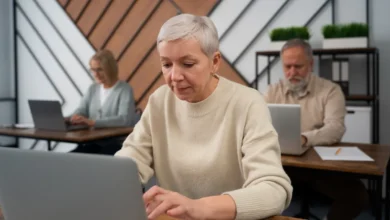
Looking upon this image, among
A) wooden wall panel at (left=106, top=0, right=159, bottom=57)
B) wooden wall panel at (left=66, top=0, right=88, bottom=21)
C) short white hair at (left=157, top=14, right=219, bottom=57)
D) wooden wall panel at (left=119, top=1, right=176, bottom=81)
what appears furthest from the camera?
wooden wall panel at (left=66, top=0, right=88, bottom=21)

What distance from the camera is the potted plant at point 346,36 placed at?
304cm

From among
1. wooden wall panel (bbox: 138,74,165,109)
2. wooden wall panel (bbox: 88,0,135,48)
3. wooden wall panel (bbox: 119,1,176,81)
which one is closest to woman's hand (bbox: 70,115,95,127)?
wooden wall panel (bbox: 138,74,165,109)

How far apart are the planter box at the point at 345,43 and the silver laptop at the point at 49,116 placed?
6.76 ft

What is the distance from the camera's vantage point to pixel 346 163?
5.59 ft

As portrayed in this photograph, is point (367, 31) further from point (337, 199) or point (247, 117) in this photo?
point (247, 117)

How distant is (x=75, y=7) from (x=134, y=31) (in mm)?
928

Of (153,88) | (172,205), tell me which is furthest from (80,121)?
(172,205)

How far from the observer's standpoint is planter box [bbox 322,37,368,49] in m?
3.03

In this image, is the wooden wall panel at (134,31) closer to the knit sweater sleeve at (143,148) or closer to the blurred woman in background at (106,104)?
the blurred woman in background at (106,104)

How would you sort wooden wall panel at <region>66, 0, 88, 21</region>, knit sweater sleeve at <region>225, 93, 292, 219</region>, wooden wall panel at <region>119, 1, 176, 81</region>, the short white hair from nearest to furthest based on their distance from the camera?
knit sweater sleeve at <region>225, 93, 292, 219</region>
the short white hair
wooden wall panel at <region>119, 1, 176, 81</region>
wooden wall panel at <region>66, 0, 88, 21</region>

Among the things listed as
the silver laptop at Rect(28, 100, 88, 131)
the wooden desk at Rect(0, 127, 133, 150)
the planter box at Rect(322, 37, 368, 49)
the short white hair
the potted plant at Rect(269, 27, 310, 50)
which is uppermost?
the short white hair

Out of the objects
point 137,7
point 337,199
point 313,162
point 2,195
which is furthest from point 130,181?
point 137,7

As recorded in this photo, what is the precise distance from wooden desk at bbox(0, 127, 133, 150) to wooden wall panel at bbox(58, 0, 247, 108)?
4.59 feet

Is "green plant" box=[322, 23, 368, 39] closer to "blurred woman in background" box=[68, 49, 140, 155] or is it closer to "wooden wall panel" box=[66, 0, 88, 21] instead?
"blurred woman in background" box=[68, 49, 140, 155]
